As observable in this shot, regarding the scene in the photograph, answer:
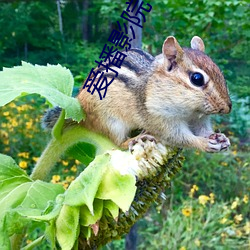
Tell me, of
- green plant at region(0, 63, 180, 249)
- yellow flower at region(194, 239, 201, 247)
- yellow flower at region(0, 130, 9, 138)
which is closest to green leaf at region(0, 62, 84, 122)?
green plant at region(0, 63, 180, 249)

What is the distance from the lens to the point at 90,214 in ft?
1.65

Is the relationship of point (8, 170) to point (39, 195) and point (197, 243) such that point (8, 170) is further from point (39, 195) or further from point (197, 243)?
point (197, 243)

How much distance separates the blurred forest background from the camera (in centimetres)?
202

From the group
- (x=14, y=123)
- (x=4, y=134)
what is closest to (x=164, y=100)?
(x=14, y=123)

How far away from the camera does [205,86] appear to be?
714 mm

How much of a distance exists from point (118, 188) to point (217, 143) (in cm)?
21

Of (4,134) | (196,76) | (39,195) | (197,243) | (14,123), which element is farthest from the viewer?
(4,134)

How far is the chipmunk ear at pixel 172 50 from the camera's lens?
2.43ft

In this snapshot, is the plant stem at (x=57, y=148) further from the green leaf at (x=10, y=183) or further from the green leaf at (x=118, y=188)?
the green leaf at (x=118, y=188)

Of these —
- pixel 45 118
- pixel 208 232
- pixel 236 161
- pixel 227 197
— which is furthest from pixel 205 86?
pixel 236 161

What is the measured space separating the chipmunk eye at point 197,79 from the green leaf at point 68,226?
0.31 meters

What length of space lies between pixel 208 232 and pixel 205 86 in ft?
5.81

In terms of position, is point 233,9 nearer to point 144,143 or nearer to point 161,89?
point 161,89

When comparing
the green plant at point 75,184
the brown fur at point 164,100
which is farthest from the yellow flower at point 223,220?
the green plant at point 75,184
